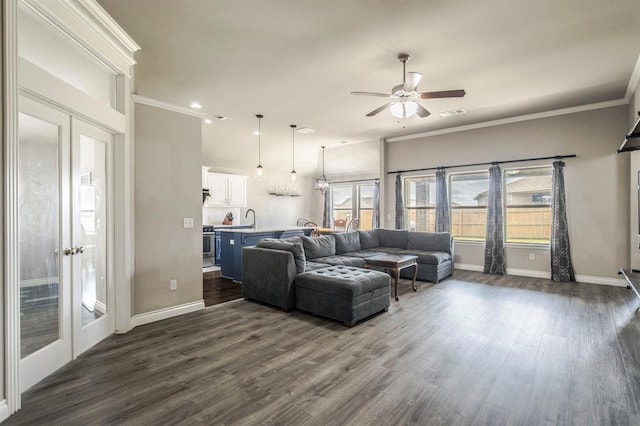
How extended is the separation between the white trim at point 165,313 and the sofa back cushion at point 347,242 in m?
2.84

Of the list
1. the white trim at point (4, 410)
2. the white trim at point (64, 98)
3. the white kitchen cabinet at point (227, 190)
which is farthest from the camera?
the white kitchen cabinet at point (227, 190)

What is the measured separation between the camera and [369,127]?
7.00m

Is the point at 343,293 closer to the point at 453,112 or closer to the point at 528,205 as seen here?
the point at 453,112

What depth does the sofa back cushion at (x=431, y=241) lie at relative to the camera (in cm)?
624

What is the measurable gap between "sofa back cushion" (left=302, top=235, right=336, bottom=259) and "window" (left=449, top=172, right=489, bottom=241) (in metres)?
3.10

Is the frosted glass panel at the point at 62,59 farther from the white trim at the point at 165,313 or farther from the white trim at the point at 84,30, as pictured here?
the white trim at the point at 165,313

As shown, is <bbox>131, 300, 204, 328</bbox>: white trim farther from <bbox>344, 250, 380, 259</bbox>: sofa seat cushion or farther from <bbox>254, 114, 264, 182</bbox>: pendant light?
<bbox>254, 114, 264, 182</bbox>: pendant light

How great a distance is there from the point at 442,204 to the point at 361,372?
5395mm

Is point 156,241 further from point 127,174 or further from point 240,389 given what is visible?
point 240,389

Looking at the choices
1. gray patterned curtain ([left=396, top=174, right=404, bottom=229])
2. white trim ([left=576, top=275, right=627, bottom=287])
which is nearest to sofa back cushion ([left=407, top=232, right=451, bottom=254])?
gray patterned curtain ([left=396, top=174, right=404, bottom=229])

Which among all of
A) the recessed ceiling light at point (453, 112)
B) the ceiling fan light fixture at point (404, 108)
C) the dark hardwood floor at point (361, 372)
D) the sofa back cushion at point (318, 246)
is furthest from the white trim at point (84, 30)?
the recessed ceiling light at point (453, 112)

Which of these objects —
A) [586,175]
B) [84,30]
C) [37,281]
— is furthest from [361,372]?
[586,175]

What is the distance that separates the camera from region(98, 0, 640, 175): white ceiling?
2867 mm

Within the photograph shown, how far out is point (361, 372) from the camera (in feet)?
8.29
